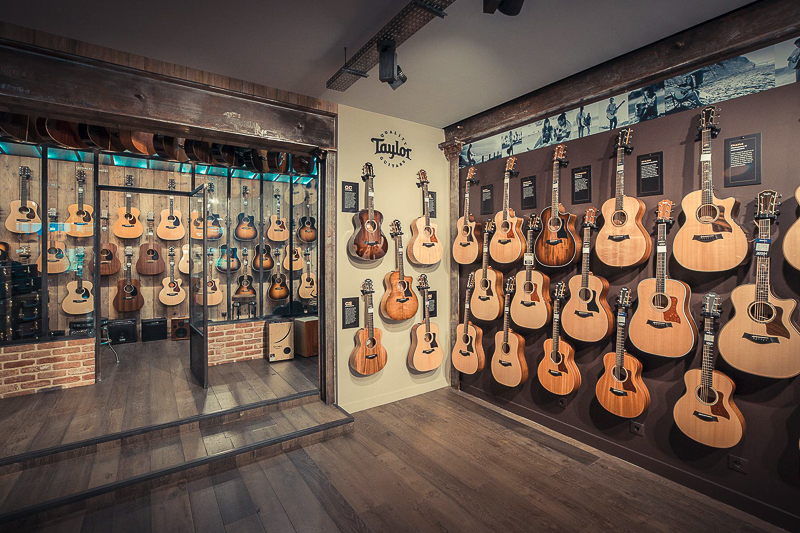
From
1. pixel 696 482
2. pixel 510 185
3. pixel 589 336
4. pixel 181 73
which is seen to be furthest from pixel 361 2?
pixel 696 482

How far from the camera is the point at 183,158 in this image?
359cm

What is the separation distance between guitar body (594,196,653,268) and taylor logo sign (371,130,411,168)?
1.92 meters

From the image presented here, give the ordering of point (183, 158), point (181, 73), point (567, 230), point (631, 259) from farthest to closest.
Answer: point (183, 158), point (567, 230), point (181, 73), point (631, 259)

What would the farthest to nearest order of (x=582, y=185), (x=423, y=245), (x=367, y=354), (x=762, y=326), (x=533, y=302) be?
(x=423, y=245) < (x=367, y=354) < (x=533, y=302) < (x=582, y=185) < (x=762, y=326)

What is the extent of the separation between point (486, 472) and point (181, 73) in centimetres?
341

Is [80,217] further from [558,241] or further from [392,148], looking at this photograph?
[558,241]

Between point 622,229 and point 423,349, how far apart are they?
2063 mm

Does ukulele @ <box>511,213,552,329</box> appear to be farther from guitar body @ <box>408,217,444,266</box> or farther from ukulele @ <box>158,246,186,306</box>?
ukulele @ <box>158,246,186,306</box>

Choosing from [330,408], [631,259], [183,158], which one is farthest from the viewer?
[183,158]

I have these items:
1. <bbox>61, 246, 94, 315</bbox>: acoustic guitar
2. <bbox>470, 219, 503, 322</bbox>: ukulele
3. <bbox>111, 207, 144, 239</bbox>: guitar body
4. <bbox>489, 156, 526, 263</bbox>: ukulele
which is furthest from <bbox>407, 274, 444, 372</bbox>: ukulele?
<bbox>111, 207, 144, 239</bbox>: guitar body

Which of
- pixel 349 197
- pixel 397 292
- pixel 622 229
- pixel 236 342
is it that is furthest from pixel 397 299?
pixel 236 342

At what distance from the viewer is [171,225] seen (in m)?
5.75

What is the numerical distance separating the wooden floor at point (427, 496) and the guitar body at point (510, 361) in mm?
464

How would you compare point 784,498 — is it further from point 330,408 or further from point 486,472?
point 330,408
